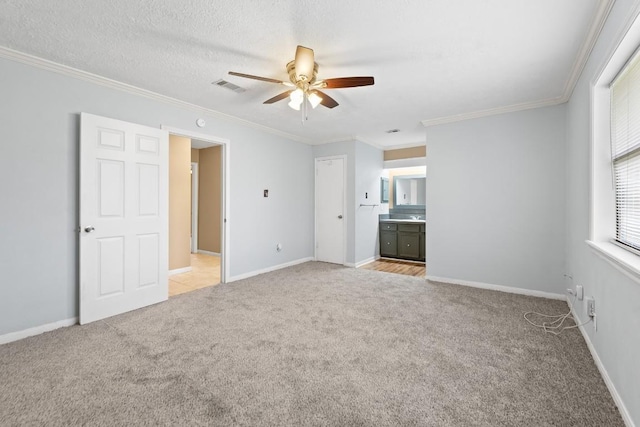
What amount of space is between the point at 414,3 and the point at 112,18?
2.04 metres

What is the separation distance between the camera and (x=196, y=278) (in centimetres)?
461

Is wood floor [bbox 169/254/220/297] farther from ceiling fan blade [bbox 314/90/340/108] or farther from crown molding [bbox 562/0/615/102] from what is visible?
crown molding [bbox 562/0/615/102]

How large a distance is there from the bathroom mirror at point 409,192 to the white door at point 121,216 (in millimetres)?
4977

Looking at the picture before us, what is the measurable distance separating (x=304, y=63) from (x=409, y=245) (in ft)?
15.0

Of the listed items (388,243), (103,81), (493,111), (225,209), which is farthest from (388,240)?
(103,81)

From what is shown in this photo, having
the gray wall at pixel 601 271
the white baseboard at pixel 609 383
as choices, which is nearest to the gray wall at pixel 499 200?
the gray wall at pixel 601 271

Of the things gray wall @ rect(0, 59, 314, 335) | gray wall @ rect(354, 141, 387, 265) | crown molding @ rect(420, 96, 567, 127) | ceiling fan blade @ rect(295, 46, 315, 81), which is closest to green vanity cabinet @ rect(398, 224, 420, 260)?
→ gray wall @ rect(354, 141, 387, 265)

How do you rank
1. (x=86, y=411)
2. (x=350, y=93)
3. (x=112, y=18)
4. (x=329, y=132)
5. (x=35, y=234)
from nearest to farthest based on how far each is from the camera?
(x=86, y=411) → (x=112, y=18) → (x=35, y=234) → (x=350, y=93) → (x=329, y=132)

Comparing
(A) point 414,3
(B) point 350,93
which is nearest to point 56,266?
(B) point 350,93

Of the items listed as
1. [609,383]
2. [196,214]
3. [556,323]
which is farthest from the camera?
[196,214]

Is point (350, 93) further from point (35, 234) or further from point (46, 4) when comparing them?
point (35, 234)

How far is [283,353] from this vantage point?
88.4 inches

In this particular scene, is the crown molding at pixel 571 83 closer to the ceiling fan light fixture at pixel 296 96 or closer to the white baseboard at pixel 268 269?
the ceiling fan light fixture at pixel 296 96

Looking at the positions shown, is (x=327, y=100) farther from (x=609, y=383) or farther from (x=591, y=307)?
(x=609, y=383)
